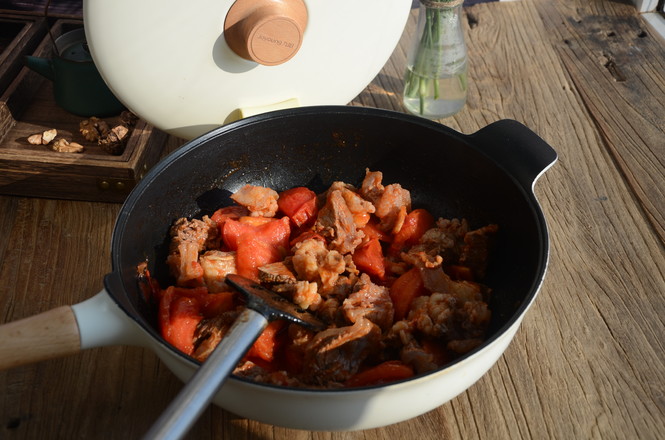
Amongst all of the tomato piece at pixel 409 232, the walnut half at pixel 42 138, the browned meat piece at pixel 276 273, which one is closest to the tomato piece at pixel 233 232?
the browned meat piece at pixel 276 273

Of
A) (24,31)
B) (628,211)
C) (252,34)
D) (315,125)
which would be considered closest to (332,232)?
(315,125)

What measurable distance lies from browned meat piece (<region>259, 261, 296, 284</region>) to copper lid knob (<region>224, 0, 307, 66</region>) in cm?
46

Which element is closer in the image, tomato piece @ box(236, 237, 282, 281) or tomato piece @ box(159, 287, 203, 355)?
tomato piece @ box(159, 287, 203, 355)

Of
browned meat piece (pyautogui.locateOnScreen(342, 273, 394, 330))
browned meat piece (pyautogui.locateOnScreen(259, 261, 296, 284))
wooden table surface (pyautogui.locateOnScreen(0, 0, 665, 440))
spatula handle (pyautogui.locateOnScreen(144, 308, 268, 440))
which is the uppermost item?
spatula handle (pyautogui.locateOnScreen(144, 308, 268, 440))

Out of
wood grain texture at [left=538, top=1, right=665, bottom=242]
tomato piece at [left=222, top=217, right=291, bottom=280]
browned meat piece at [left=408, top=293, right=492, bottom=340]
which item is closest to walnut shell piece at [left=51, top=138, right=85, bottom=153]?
tomato piece at [left=222, top=217, right=291, bottom=280]

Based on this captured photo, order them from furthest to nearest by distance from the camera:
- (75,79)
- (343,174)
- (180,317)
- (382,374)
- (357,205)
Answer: (75,79), (343,174), (357,205), (180,317), (382,374)

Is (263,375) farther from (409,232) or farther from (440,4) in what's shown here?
(440,4)

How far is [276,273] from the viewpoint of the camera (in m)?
1.33

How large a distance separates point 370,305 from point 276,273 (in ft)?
0.66

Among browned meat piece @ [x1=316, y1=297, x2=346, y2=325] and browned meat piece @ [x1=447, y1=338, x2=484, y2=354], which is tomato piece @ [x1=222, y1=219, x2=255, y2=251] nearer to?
browned meat piece @ [x1=316, y1=297, x2=346, y2=325]

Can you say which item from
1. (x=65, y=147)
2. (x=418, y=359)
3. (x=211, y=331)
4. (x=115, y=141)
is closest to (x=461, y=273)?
(x=418, y=359)

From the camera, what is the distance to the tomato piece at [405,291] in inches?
51.5

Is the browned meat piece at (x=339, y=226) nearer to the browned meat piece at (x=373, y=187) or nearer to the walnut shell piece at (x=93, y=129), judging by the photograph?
the browned meat piece at (x=373, y=187)

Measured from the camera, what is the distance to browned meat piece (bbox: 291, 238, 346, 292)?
1.33 meters
